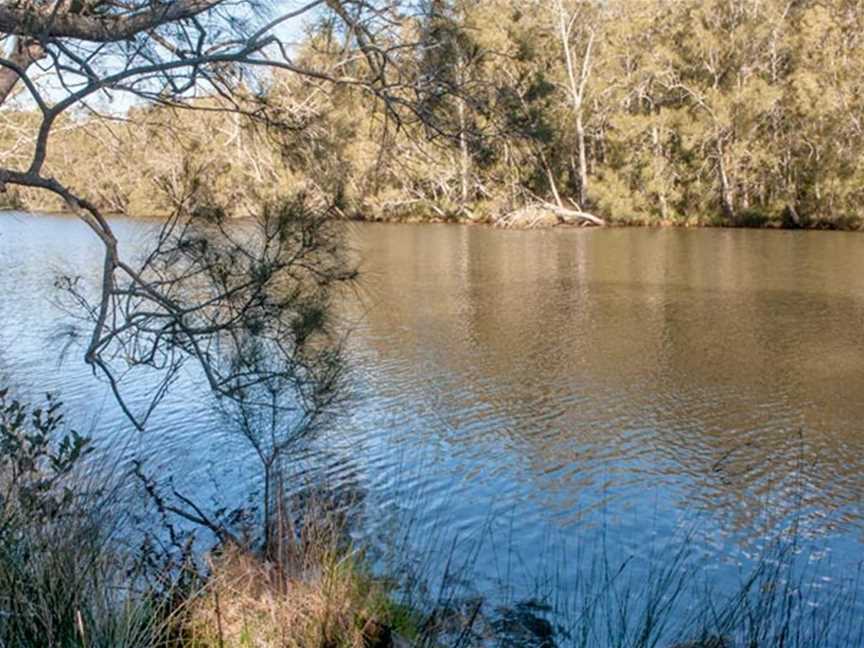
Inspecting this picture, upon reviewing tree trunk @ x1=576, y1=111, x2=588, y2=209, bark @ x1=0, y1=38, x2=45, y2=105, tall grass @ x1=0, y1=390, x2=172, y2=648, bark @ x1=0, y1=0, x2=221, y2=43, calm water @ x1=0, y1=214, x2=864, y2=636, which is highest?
tree trunk @ x1=576, y1=111, x2=588, y2=209

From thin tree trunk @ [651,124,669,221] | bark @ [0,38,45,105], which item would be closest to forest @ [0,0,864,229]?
thin tree trunk @ [651,124,669,221]

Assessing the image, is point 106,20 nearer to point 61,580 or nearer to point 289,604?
point 61,580

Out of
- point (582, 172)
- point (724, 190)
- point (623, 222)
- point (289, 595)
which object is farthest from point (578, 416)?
point (582, 172)

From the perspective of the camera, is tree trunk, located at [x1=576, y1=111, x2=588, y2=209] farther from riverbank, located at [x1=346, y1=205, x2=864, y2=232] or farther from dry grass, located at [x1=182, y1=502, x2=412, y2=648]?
dry grass, located at [x1=182, y1=502, x2=412, y2=648]

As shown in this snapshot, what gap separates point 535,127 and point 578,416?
4.85 metres

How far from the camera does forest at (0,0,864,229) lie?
3307 mm

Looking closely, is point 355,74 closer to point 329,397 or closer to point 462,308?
point 329,397

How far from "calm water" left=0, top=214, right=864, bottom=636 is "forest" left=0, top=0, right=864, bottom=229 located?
543 mm

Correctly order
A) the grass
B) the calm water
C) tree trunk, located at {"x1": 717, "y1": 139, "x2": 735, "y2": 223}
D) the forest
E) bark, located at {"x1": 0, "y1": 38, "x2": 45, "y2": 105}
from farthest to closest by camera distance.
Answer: tree trunk, located at {"x1": 717, "y1": 139, "x2": 735, "y2": 223}
the calm water
the forest
bark, located at {"x1": 0, "y1": 38, "x2": 45, "y2": 105}
the grass

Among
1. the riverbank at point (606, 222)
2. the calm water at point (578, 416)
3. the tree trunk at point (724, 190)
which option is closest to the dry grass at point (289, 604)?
the calm water at point (578, 416)

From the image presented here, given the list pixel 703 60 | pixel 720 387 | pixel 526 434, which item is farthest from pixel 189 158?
pixel 703 60

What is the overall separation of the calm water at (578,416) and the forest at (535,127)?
543mm

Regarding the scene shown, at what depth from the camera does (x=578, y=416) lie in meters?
7.77

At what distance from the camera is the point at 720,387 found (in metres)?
8.52
